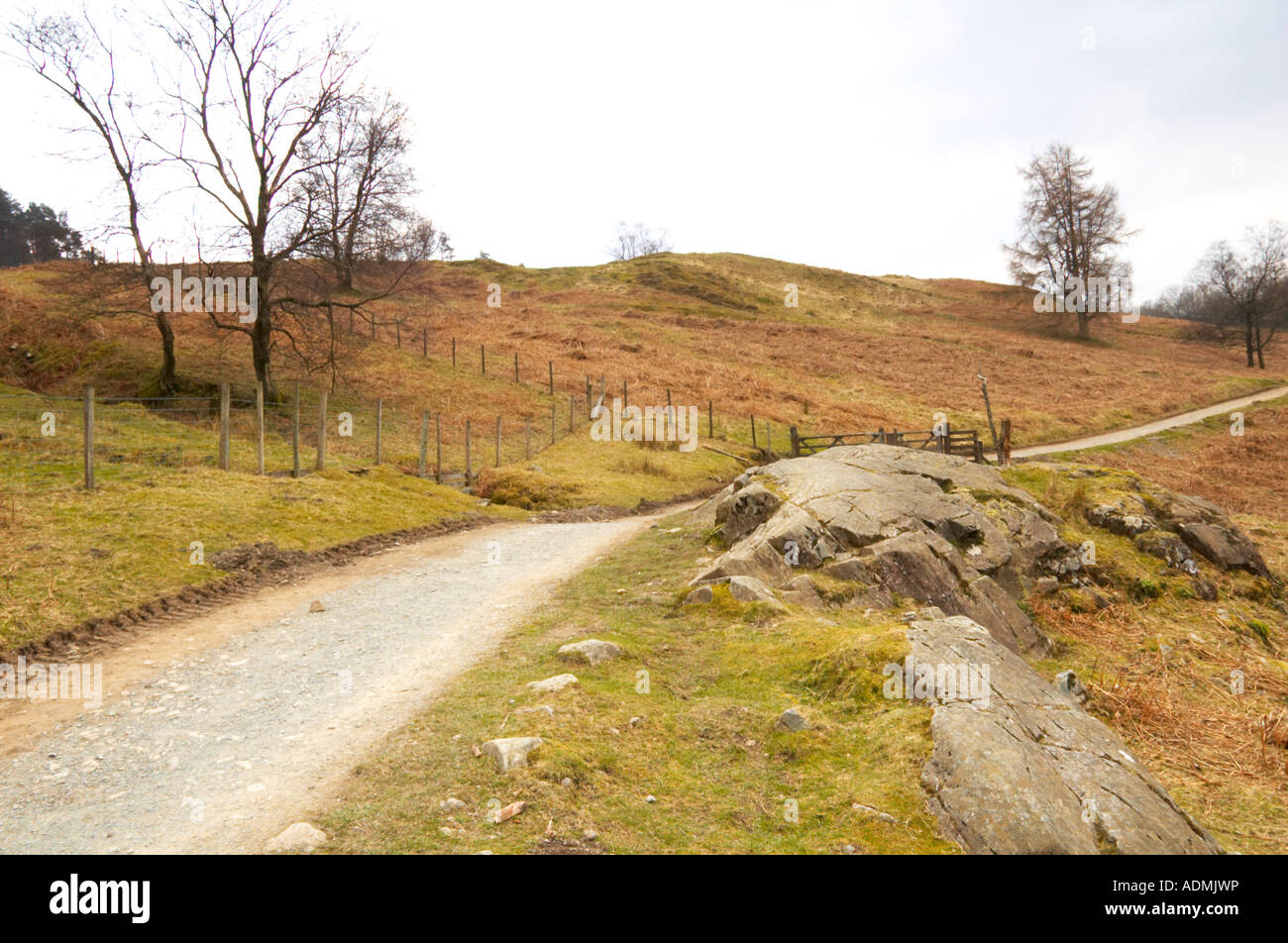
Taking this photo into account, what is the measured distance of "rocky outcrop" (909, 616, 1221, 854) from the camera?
5.46 m

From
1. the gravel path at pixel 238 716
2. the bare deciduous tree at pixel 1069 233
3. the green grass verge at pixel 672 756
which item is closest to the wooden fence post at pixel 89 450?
the gravel path at pixel 238 716

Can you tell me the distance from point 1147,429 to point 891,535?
41006 millimetres

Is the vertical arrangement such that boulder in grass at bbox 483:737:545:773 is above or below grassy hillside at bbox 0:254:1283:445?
below

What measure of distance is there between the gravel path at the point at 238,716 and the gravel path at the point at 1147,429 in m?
33.1

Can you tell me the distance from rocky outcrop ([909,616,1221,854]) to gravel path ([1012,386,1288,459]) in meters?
32.0

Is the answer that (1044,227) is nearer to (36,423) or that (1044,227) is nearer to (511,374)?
(511,374)

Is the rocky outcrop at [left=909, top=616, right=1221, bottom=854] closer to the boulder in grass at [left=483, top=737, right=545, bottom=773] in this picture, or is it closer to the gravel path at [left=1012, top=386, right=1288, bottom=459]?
the boulder in grass at [left=483, top=737, right=545, bottom=773]

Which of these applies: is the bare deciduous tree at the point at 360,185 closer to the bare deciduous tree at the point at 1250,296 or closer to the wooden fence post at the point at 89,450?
the wooden fence post at the point at 89,450

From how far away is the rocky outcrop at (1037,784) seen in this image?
5.46 m

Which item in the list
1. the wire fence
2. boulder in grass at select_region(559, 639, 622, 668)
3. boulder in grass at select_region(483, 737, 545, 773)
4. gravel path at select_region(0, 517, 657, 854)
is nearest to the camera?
gravel path at select_region(0, 517, 657, 854)

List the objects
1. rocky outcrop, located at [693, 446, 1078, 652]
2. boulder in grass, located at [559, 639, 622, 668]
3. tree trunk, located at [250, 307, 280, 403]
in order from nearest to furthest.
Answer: boulder in grass, located at [559, 639, 622, 668]
rocky outcrop, located at [693, 446, 1078, 652]
tree trunk, located at [250, 307, 280, 403]

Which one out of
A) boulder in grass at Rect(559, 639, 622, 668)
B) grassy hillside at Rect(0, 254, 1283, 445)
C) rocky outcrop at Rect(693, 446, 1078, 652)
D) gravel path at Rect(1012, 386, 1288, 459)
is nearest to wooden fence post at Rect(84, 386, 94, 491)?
boulder in grass at Rect(559, 639, 622, 668)

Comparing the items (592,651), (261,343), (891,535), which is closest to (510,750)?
(592,651)
